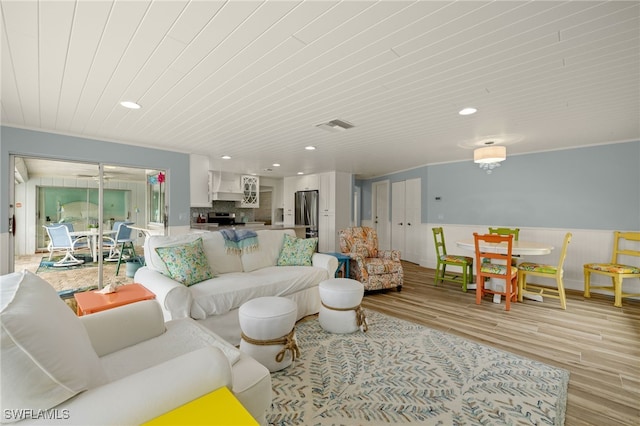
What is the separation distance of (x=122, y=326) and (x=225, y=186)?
18.2 feet

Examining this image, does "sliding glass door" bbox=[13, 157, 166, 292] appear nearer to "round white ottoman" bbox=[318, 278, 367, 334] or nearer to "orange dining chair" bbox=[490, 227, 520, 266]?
"round white ottoman" bbox=[318, 278, 367, 334]

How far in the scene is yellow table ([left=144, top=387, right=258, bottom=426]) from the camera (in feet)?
2.75

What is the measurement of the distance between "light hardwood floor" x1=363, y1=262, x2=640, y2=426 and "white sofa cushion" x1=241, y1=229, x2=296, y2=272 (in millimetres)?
1390

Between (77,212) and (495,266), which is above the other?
(77,212)

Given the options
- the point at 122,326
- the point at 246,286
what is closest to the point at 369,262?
the point at 246,286

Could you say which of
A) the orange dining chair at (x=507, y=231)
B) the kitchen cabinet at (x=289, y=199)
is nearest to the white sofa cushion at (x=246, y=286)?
the orange dining chair at (x=507, y=231)

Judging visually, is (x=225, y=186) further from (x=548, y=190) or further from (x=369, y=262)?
(x=548, y=190)

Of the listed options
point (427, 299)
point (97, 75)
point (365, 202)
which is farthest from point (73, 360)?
point (365, 202)

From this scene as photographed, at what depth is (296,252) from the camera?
367 cm

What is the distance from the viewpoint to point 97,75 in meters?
2.16

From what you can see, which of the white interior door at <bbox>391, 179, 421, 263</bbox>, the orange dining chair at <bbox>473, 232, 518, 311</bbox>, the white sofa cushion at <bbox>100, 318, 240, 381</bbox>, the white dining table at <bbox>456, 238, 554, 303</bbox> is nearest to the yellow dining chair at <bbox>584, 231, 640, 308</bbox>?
the white dining table at <bbox>456, 238, 554, 303</bbox>

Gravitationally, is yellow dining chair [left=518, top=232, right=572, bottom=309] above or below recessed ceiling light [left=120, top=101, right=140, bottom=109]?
below

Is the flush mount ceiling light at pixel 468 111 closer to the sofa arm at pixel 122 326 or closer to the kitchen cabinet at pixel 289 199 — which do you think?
the sofa arm at pixel 122 326

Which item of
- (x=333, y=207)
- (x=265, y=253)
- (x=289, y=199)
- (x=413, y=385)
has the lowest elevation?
(x=413, y=385)
